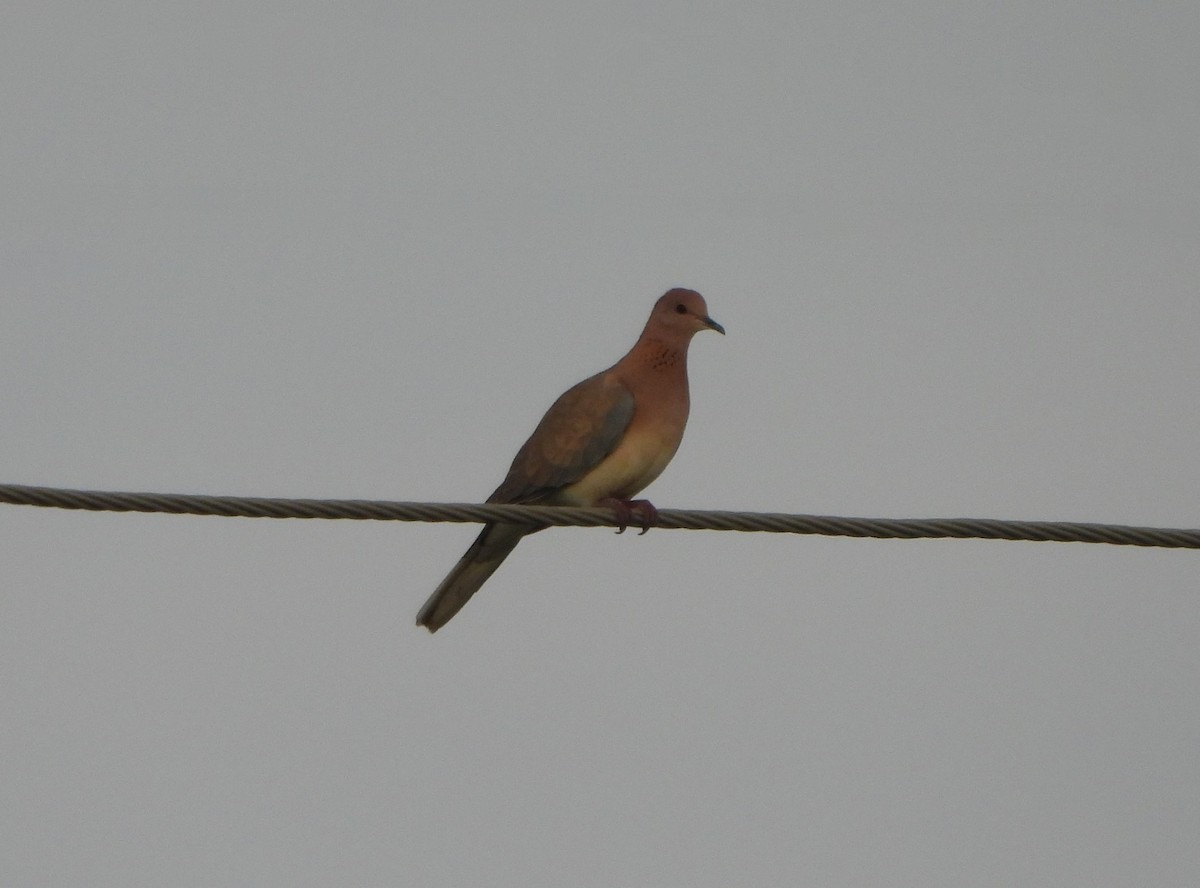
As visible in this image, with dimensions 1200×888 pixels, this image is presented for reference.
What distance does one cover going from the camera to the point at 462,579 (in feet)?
21.3

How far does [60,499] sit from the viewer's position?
176 inches

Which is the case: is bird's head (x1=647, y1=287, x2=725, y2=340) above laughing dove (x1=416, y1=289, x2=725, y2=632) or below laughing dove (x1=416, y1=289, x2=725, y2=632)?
above

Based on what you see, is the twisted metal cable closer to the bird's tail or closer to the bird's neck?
the bird's tail

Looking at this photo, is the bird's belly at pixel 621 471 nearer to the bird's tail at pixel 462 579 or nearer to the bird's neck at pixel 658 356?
the bird's tail at pixel 462 579

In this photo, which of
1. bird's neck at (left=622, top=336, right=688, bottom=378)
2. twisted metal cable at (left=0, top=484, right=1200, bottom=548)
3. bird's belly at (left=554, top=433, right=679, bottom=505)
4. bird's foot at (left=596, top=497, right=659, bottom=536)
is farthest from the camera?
bird's neck at (left=622, top=336, right=688, bottom=378)

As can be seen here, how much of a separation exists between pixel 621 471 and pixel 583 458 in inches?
5.2

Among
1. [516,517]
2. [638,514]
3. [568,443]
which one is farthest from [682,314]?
[516,517]

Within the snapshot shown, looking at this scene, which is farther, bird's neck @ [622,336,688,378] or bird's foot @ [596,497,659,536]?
bird's neck @ [622,336,688,378]

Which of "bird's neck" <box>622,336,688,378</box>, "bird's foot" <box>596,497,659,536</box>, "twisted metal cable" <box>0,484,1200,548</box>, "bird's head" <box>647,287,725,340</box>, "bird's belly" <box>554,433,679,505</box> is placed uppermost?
"bird's head" <box>647,287,725,340</box>

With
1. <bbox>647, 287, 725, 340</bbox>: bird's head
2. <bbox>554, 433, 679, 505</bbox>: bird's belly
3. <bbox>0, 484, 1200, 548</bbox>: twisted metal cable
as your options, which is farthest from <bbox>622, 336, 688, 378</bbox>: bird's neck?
<bbox>0, 484, 1200, 548</bbox>: twisted metal cable

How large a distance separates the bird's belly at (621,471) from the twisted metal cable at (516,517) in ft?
4.69

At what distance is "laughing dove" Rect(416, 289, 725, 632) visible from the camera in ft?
21.1

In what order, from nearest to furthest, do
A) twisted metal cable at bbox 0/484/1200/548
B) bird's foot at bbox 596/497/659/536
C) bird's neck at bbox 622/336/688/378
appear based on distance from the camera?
twisted metal cable at bbox 0/484/1200/548 < bird's foot at bbox 596/497/659/536 < bird's neck at bbox 622/336/688/378

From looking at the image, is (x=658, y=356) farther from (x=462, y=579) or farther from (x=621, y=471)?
(x=462, y=579)
